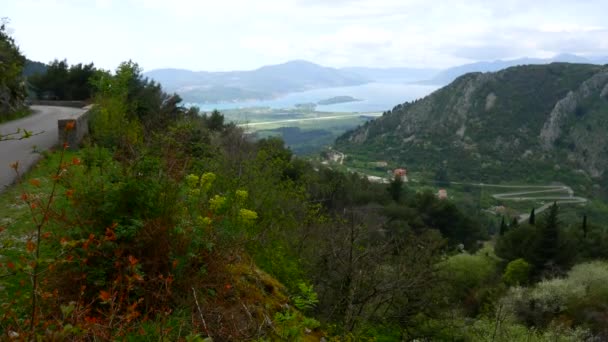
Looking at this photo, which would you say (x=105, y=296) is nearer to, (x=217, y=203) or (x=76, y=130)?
(x=217, y=203)

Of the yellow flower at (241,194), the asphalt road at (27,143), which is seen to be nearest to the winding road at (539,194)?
the asphalt road at (27,143)

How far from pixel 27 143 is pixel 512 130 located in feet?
360

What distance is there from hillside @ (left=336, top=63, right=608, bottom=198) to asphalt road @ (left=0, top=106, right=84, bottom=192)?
90.8 meters

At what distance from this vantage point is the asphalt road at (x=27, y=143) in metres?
9.64

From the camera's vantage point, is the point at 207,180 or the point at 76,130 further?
the point at 76,130

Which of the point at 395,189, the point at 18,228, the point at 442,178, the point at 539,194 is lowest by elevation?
the point at 539,194

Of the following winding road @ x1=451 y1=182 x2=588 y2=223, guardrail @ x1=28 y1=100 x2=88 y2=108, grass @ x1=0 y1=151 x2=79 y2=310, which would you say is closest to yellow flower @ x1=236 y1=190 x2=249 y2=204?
grass @ x1=0 y1=151 x2=79 y2=310

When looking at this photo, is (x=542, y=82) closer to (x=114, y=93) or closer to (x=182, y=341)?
(x=114, y=93)

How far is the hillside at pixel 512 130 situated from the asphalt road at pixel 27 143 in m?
90.8

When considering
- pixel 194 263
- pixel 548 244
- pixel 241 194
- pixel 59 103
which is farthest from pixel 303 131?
pixel 194 263

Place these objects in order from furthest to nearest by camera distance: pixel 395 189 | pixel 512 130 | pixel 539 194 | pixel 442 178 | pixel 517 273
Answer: pixel 512 130 < pixel 442 178 < pixel 539 194 < pixel 395 189 < pixel 517 273

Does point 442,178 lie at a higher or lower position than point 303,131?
lower

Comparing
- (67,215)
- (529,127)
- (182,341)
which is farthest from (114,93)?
(529,127)

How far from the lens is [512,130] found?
349 feet
